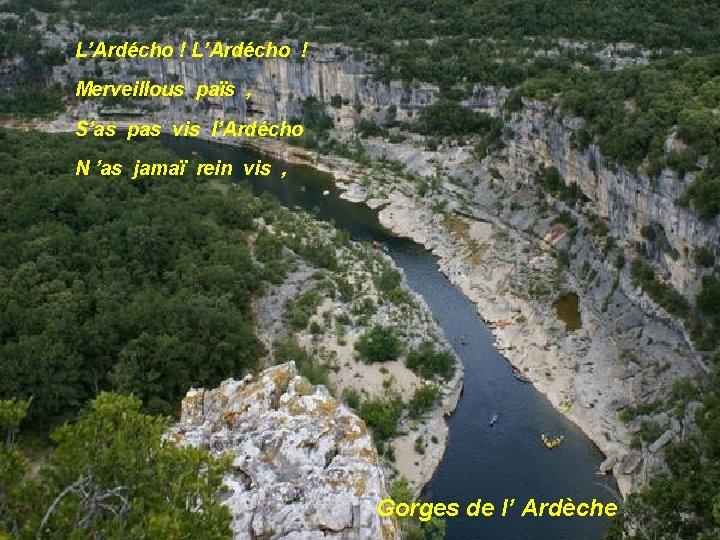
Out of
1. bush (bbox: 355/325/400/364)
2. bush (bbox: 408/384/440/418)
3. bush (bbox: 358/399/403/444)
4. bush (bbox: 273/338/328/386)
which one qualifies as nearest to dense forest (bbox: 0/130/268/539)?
bush (bbox: 273/338/328/386)

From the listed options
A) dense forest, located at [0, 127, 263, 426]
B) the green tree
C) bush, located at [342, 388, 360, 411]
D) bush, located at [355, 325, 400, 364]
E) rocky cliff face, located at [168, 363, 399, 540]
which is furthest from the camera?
bush, located at [355, 325, 400, 364]

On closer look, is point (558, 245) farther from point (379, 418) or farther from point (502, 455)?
point (379, 418)

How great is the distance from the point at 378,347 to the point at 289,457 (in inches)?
574

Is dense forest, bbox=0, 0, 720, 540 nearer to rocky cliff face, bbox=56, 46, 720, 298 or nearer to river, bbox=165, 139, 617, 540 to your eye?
rocky cliff face, bbox=56, 46, 720, 298

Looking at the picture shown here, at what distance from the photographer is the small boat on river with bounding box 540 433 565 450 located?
Answer: 2920 centimetres

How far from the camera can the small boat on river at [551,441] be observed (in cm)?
2920

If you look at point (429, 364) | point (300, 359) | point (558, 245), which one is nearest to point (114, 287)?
point (300, 359)

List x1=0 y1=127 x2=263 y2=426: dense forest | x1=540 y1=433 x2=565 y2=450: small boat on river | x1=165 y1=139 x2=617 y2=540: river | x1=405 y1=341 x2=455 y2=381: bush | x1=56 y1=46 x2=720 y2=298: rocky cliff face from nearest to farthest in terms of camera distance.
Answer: x1=165 y1=139 x2=617 y2=540: river, x1=0 y1=127 x2=263 y2=426: dense forest, x1=540 y1=433 x2=565 y2=450: small boat on river, x1=405 y1=341 x2=455 y2=381: bush, x1=56 y1=46 x2=720 y2=298: rocky cliff face

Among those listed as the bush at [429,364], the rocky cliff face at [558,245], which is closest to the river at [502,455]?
the rocky cliff face at [558,245]

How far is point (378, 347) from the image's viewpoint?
3316 centimetres

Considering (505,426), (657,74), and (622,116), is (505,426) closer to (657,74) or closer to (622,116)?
(622,116)

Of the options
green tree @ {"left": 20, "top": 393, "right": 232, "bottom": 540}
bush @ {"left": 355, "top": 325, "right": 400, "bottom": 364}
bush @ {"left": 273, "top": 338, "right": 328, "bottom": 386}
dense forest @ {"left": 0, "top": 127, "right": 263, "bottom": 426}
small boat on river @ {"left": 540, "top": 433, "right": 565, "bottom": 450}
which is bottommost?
small boat on river @ {"left": 540, "top": 433, "right": 565, "bottom": 450}

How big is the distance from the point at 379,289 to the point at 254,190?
77.9 ft

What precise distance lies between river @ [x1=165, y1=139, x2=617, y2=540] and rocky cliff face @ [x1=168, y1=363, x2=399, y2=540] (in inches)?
307
